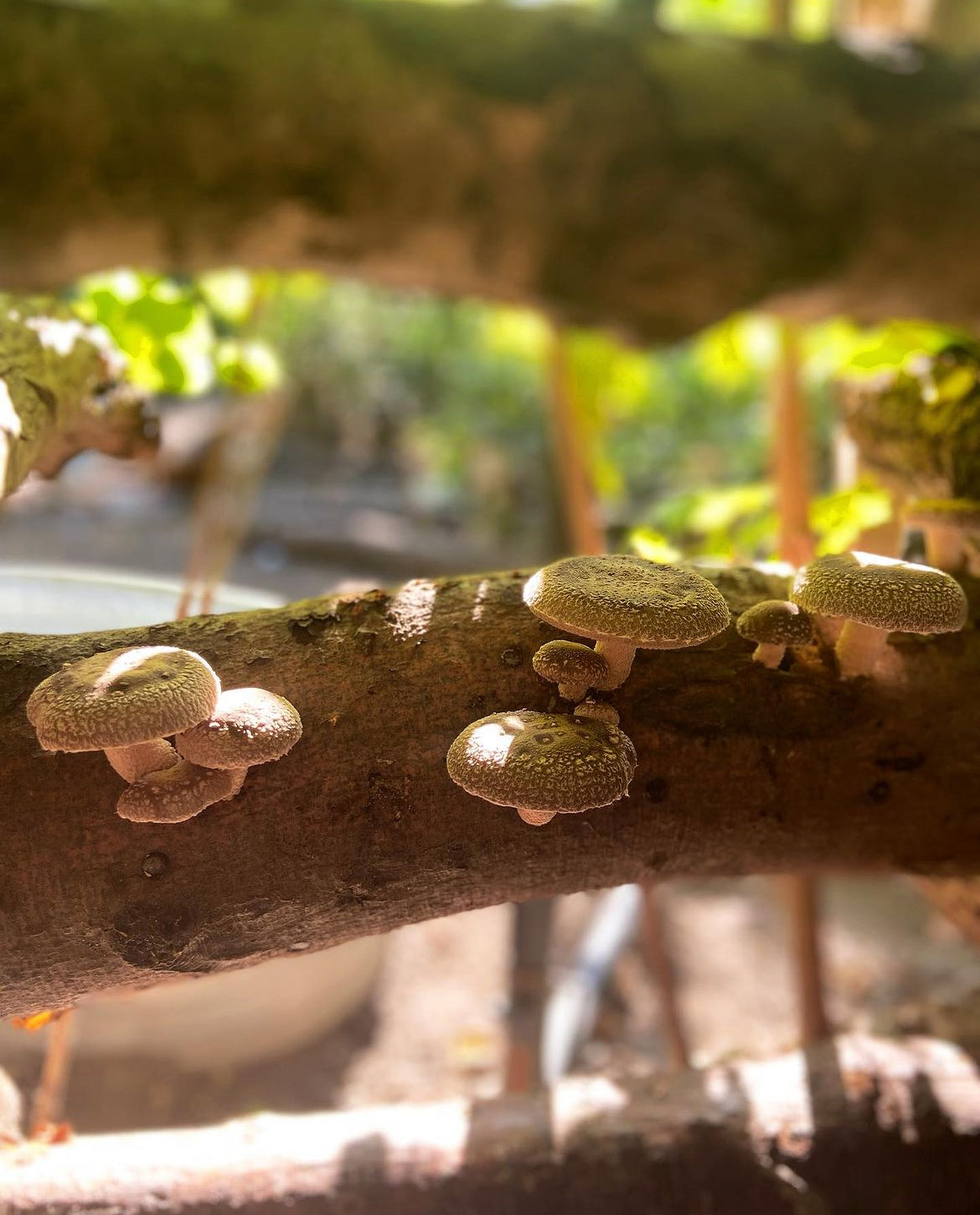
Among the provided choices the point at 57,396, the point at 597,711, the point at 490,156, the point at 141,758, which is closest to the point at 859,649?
the point at 597,711

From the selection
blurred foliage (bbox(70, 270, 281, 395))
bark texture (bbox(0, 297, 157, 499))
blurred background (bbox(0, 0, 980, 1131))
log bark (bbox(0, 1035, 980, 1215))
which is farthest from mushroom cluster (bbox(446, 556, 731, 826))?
blurred foliage (bbox(70, 270, 281, 395))

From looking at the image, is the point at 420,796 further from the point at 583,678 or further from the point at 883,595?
the point at 883,595

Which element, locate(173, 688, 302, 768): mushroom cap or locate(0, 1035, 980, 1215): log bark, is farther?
locate(0, 1035, 980, 1215): log bark

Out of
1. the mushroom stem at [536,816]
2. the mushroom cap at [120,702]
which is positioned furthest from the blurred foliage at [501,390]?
the mushroom cap at [120,702]

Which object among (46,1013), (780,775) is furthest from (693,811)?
(46,1013)

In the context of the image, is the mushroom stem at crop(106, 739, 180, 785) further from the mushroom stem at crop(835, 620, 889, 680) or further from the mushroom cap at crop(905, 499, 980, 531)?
the mushroom cap at crop(905, 499, 980, 531)

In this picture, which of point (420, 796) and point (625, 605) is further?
point (420, 796)
